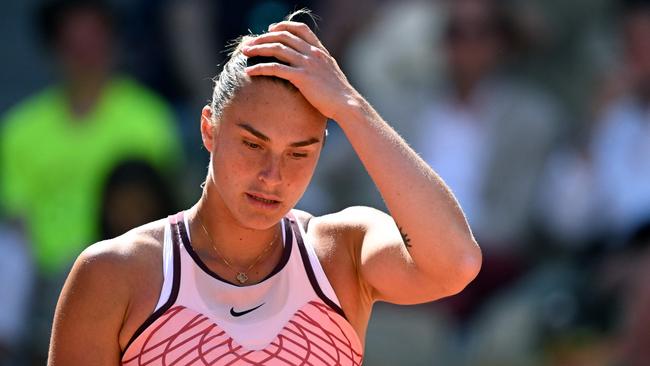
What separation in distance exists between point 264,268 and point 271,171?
1.07 feet

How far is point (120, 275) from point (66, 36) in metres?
4.57

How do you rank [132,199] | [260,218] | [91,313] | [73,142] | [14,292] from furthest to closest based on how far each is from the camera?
[73,142]
[14,292]
[132,199]
[260,218]
[91,313]

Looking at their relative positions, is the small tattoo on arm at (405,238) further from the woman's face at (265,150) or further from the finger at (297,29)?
the finger at (297,29)

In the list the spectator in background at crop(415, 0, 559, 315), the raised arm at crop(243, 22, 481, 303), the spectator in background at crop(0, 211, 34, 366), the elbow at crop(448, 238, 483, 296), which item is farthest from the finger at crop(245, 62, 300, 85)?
the spectator in background at crop(415, 0, 559, 315)

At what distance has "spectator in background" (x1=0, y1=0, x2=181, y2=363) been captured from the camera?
6.90m

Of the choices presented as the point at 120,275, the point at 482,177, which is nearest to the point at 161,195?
the point at 482,177

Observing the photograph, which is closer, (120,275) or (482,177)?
(120,275)

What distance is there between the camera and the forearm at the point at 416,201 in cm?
317

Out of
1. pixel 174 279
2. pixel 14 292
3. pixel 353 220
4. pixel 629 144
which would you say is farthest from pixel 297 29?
pixel 629 144

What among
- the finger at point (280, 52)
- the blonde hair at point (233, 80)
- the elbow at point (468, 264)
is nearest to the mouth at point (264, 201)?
the blonde hair at point (233, 80)

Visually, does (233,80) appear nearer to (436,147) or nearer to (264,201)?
(264,201)

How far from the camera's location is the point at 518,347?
687 centimetres

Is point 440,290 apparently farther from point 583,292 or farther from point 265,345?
point 583,292

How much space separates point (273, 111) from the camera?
315 centimetres
